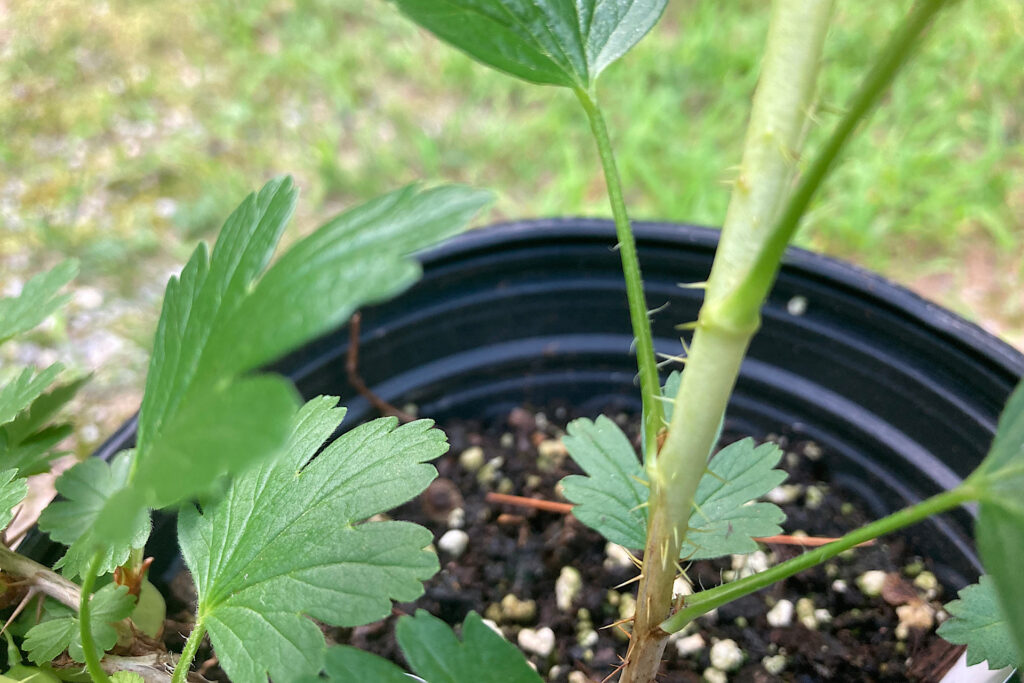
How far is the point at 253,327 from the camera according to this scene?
288 mm

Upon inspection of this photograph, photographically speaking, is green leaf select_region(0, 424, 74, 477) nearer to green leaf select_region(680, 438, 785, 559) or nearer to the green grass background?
green leaf select_region(680, 438, 785, 559)

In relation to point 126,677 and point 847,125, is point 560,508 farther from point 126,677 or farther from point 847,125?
point 847,125

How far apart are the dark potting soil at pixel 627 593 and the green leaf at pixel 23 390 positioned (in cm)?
22

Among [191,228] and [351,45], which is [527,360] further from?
[351,45]

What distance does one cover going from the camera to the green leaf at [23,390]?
0.44m

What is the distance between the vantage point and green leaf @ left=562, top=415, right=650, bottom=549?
0.50m

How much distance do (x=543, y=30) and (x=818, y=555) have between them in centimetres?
31

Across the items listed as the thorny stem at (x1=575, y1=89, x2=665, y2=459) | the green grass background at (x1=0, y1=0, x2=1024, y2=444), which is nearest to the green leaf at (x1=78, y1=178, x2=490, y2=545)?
the thorny stem at (x1=575, y1=89, x2=665, y2=459)

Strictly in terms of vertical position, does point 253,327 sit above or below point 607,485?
below

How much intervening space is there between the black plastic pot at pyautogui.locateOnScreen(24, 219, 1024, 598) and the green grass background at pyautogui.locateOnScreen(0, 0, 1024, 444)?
0.50 meters

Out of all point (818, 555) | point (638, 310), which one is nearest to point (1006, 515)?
point (818, 555)

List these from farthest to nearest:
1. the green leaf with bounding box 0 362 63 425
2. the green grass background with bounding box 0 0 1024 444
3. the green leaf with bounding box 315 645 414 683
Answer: the green grass background with bounding box 0 0 1024 444 < the green leaf with bounding box 0 362 63 425 < the green leaf with bounding box 315 645 414 683

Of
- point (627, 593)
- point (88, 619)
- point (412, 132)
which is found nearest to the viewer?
point (88, 619)

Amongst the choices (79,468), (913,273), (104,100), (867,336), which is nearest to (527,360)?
(867,336)
